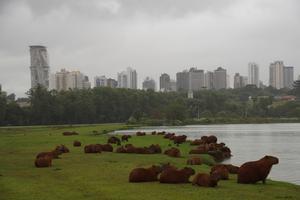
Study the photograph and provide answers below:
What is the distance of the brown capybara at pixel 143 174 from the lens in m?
25.6

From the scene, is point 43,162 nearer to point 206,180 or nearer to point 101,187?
point 101,187

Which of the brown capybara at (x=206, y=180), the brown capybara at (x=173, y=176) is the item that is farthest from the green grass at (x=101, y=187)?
the brown capybara at (x=173, y=176)

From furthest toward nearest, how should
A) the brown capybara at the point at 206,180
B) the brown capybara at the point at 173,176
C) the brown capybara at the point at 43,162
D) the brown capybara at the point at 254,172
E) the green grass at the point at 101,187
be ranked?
the brown capybara at the point at 43,162 → the brown capybara at the point at 254,172 → the brown capybara at the point at 173,176 → the brown capybara at the point at 206,180 → the green grass at the point at 101,187

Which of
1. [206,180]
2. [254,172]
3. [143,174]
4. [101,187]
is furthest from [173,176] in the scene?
[254,172]

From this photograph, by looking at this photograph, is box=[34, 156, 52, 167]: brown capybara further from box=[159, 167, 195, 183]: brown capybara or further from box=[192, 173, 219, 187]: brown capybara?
box=[192, 173, 219, 187]: brown capybara

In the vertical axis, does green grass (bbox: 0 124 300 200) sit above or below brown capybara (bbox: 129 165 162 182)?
Answer: below

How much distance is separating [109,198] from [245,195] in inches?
213

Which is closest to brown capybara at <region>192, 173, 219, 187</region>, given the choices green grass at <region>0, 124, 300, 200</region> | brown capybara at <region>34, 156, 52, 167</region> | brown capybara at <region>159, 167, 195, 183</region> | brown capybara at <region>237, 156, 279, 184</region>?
green grass at <region>0, 124, 300, 200</region>

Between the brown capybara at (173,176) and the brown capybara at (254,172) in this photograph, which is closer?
the brown capybara at (173,176)

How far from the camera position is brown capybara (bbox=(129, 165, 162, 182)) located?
25631 millimetres

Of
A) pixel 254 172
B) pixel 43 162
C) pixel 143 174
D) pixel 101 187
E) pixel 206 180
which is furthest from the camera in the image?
pixel 43 162

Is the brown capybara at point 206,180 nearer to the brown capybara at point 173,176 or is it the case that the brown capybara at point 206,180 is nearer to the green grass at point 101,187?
the green grass at point 101,187

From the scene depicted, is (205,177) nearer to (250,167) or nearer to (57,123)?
(250,167)

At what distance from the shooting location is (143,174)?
85.2 feet
